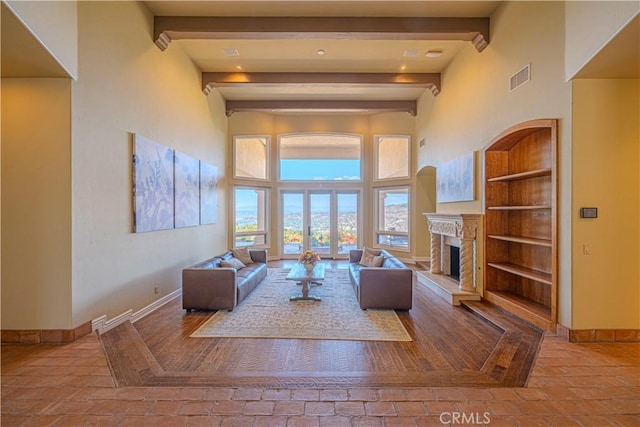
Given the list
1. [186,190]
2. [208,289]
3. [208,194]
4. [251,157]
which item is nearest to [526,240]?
[208,289]

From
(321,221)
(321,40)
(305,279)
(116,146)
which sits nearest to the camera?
(116,146)

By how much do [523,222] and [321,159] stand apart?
6139 mm

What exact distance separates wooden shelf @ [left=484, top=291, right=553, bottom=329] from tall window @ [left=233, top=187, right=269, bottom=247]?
6426mm

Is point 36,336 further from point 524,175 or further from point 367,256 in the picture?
point 524,175

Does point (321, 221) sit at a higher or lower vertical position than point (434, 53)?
lower

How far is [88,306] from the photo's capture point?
3467 millimetres

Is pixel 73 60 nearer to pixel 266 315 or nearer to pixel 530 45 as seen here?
pixel 266 315

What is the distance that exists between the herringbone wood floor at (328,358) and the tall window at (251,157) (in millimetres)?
5685

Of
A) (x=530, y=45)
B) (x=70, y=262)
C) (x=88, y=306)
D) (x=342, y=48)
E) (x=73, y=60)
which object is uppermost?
(x=342, y=48)

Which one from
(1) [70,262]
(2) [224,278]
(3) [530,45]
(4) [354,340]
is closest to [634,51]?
(3) [530,45]

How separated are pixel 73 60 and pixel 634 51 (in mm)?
5502

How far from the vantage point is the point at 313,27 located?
15.4 ft

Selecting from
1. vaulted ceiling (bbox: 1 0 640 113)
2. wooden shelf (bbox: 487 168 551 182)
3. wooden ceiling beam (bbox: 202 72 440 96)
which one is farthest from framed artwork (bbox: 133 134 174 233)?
wooden shelf (bbox: 487 168 551 182)

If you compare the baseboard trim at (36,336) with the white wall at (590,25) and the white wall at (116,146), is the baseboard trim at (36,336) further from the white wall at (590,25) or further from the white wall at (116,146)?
the white wall at (590,25)
